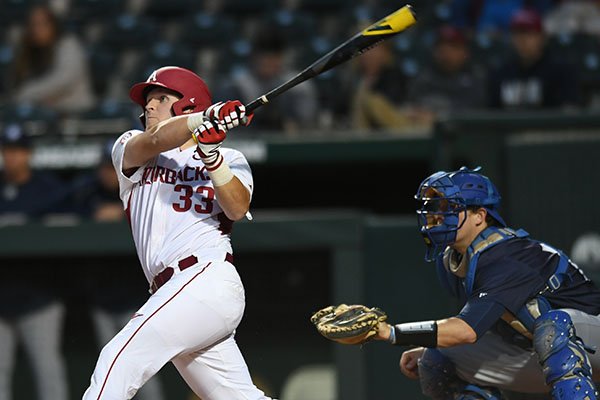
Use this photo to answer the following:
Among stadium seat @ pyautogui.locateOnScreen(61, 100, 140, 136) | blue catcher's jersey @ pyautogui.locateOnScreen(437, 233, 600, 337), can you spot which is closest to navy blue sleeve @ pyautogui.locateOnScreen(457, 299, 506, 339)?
blue catcher's jersey @ pyautogui.locateOnScreen(437, 233, 600, 337)

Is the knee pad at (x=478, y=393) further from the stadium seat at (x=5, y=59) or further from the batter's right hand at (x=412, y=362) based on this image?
the stadium seat at (x=5, y=59)

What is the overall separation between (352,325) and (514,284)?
63cm

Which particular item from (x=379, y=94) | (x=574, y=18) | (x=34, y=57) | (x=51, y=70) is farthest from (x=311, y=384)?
(x=574, y=18)

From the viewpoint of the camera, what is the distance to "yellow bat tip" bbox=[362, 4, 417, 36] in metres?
4.15

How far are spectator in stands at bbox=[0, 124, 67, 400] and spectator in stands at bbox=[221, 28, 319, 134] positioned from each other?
1.49 metres

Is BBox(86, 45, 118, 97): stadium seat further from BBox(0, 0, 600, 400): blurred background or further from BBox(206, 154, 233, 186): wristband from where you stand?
BBox(206, 154, 233, 186): wristband

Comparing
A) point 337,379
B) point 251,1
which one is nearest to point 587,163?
point 337,379

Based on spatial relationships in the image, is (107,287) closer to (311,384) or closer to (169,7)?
(311,384)

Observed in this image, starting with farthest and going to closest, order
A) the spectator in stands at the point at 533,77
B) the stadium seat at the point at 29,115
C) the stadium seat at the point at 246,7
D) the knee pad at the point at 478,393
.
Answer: the stadium seat at the point at 246,7 < the stadium seat at the point at 29,115 < the spectator in stands at the point at 533,77 < the knee pad at the point at 478,393

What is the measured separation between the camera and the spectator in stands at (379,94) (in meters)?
7.32

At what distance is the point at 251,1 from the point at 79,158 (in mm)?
2664

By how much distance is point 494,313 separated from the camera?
3.99 m

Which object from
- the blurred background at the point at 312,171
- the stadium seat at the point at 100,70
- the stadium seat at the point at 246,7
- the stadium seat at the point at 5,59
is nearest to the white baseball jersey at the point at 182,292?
the blurred background at the point at 312,171

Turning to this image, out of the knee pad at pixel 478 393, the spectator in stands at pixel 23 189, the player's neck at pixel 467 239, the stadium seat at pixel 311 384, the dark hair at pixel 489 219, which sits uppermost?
the spectator in stands at pixel 23 189
